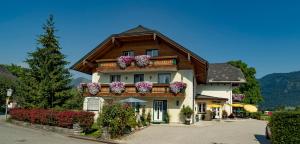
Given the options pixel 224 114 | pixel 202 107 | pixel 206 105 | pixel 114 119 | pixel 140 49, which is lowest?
pixel 224 114

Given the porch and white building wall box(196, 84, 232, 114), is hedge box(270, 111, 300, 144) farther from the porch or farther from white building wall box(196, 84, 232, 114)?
white building wall box(196, 84, 232, 114)

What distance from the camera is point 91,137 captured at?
18844 millimetres

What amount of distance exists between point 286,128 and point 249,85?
50017mm

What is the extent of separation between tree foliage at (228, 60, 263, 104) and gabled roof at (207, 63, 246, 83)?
709 inches

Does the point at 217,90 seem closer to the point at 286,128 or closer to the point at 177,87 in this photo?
the point at 177,87

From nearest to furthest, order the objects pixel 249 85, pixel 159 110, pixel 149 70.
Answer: pixel 149 70 < pixel 159 110 < pixel 249 85

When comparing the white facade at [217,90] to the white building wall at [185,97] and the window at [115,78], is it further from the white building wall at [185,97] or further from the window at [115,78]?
the window at [115,78]

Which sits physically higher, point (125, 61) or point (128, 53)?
point (128, 53)

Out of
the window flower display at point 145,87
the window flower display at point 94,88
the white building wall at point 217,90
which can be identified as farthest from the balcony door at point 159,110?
the white building wall at point 217,90

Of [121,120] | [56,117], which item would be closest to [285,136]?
[121,120]

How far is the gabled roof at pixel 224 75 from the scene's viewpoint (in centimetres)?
4094

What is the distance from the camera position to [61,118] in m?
20.7

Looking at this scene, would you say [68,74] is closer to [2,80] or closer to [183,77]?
[183,77]

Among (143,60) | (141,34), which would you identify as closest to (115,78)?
(143,60)
